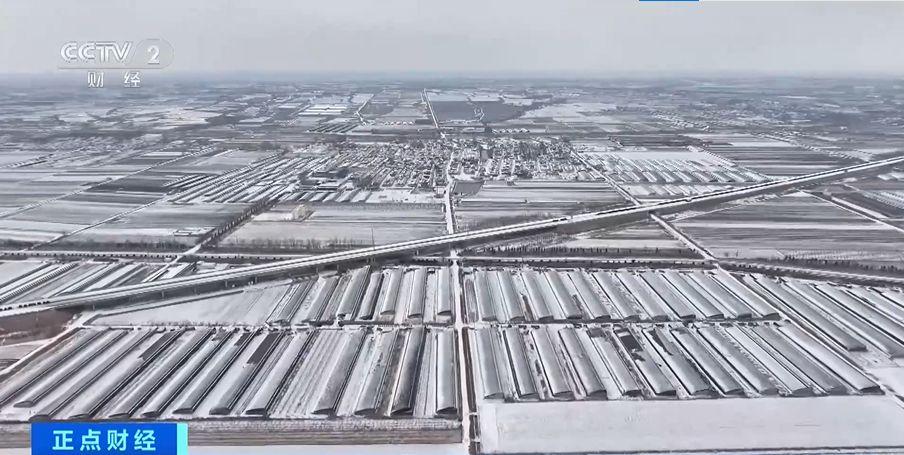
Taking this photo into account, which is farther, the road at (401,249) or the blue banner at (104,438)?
the road at (401,249)

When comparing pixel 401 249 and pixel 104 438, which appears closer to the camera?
pixel 104 438

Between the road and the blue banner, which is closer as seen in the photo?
the blue banner

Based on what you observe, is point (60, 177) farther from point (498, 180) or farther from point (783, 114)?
point (783, 114)

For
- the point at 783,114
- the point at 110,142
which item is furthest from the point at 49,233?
the point at 783,114
